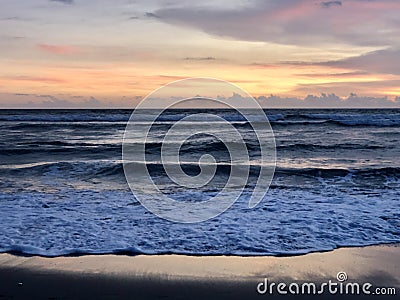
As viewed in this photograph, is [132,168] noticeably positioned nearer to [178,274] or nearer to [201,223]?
[201,223]

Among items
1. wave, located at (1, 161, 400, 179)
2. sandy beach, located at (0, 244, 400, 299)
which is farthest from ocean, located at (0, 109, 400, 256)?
sandy beach, located at (0, 244, 400, 299)

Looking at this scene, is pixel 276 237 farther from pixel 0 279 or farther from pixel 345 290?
pixel 0 279

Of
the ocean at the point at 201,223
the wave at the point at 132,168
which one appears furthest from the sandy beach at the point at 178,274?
the wave at the point at 132,168

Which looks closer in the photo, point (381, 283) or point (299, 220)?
point (381, 283)

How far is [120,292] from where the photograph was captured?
4625 millimetres

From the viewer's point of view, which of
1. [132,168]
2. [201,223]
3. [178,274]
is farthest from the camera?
[132,168]

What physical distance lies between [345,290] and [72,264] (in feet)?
9.93

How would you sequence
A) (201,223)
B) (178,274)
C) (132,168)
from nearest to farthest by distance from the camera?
(178,274) → (201,223) → (132,168)

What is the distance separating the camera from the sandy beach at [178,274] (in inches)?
183

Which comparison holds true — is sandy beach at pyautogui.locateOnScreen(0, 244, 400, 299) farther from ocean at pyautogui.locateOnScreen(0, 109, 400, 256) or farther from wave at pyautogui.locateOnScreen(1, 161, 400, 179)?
wave at pyautogui.locateOnScreen(1, 161, 400, 179)

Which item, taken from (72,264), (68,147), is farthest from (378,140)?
(72,264)

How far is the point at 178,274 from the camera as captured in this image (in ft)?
16.9

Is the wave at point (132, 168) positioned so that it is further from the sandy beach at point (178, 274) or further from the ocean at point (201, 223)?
the sandy beach at point (178, 274)

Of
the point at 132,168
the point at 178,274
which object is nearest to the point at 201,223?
the point at 178,274
